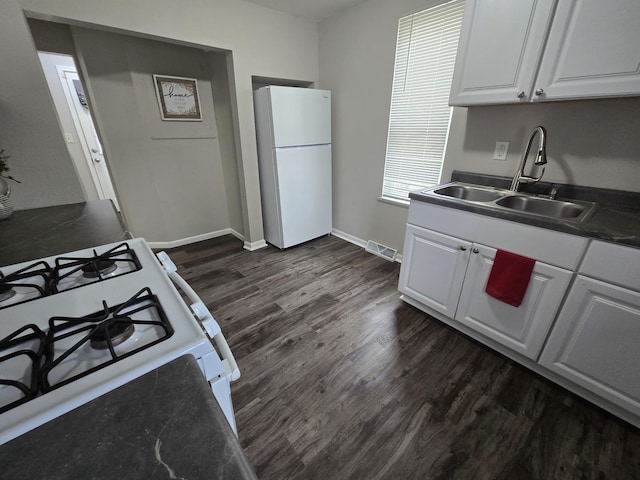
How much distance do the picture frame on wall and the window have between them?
6.85 ft

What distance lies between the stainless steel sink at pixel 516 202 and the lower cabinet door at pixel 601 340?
37 centimetres

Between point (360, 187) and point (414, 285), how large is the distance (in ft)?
4.56

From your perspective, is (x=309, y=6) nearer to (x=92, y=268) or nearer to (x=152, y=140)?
(x=152, y=140)

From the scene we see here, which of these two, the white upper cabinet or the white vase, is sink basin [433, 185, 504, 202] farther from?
the white vase

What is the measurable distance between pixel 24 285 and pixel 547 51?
7.79ft

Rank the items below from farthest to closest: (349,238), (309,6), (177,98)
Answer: (349,238) < (177,98) < (309,6)

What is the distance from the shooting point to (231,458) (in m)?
0.38

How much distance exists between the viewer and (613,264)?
44.6 inches

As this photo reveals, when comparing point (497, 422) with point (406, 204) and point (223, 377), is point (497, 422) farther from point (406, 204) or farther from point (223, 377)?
point (406, 204)

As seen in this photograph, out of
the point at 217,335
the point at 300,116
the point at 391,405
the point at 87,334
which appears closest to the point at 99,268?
the point at 87,334

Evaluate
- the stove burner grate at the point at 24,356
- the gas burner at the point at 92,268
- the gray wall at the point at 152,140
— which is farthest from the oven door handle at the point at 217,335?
the gray wall at the point at 152,140

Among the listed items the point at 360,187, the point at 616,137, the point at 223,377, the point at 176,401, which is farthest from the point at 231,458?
the point at 360,187

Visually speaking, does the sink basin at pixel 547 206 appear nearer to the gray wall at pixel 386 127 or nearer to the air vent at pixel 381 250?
the gray wall at pixel 386 127

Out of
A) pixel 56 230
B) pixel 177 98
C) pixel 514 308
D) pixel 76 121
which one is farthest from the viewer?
pixel 76 121
